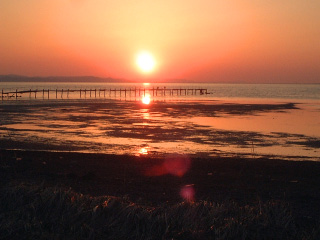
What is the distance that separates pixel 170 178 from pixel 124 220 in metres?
6.29

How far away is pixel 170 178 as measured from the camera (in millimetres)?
12047

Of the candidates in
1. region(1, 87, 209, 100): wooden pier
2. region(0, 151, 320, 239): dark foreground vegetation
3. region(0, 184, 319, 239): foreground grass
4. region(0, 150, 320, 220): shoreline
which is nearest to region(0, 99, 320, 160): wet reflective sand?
region(0, 150, 320, 220): shoreline

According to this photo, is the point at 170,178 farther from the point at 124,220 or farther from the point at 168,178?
the point at 124,220

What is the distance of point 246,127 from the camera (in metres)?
31.2

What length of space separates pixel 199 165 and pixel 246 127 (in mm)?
17564

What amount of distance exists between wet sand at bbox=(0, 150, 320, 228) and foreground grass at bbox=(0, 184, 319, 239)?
47.6 inches

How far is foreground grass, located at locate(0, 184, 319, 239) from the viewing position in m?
5.45

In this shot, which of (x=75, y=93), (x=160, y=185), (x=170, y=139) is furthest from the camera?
(x=75, y=93)

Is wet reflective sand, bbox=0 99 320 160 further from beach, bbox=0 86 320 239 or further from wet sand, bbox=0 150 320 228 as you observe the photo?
wet sand, bbox=0 150 320 228

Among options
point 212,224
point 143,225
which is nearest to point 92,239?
point 143,225

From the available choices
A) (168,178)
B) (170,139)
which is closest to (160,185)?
(168,178)

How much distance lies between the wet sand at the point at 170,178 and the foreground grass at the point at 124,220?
1208mm

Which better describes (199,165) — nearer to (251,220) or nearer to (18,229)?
(251,220)

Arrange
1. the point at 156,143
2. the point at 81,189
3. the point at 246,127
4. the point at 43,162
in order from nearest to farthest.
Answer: the point at 81,189 < the point at 43,162 < the point at 156,143 < the point at 246,127
